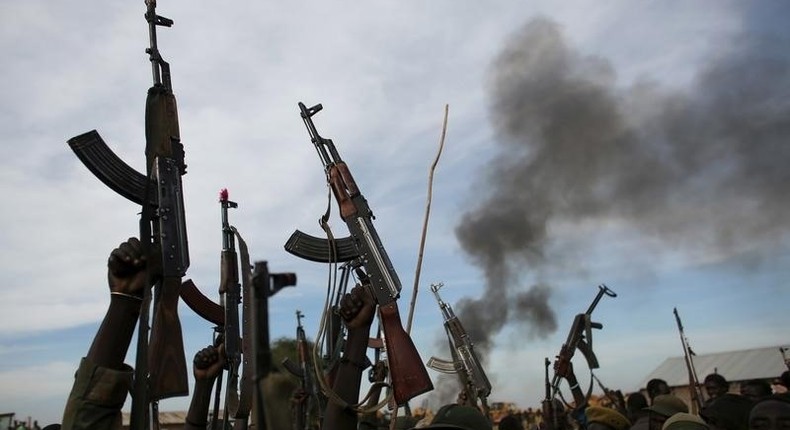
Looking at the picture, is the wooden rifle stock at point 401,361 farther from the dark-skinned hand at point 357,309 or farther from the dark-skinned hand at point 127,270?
the dark-skinned hand at point 127,270

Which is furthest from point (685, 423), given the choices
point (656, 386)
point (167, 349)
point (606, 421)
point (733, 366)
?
point (733, 366)

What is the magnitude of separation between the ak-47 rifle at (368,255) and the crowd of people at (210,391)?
956 mm

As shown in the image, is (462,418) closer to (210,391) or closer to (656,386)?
(210,391)

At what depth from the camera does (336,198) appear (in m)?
6.45

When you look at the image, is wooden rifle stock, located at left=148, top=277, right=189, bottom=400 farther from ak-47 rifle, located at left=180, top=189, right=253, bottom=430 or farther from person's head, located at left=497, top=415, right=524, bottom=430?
person's head, located at left=497, top=415, right=524, bottom=430

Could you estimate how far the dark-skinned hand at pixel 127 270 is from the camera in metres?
2.91

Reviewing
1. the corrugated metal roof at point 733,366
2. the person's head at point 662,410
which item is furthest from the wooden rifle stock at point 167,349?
the corrugated metal roof at point 733,366

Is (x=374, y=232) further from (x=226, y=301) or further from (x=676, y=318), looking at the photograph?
(x=676, y=318)

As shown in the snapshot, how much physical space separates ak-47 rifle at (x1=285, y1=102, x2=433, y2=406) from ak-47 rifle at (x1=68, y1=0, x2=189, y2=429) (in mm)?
1292

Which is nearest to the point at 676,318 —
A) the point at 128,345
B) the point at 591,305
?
the point at 591,305

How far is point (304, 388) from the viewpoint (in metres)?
4.11

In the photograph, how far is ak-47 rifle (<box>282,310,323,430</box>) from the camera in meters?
3.93

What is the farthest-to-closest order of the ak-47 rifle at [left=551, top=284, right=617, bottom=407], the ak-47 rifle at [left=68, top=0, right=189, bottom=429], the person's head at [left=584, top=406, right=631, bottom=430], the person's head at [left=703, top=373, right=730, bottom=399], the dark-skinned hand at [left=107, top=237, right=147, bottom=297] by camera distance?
the ak-47 rifle at [left=551, top=284, right=617, bottom=407], the person's head at [left=703, top=373, right=730, bottom=399], the person's head at [left=584, top=406, right=631, bottom=430], the ak-47 rifle at [left=68, top=0, right=189, bottom=429], the dark-skinned hand at [left=107, top=237, right=147, bottom=297]

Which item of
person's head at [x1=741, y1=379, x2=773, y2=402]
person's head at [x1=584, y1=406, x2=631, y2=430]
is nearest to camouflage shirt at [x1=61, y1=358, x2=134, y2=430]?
person's head at [x1=584, y1=406, x2=631, y2=430]
